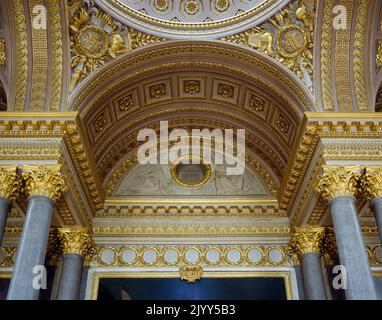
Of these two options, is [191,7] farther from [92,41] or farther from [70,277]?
[70,277]

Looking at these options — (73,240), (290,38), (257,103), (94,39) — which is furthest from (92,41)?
(73,240)

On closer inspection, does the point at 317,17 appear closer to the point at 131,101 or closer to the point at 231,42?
the point at 231,42

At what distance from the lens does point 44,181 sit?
10.6m

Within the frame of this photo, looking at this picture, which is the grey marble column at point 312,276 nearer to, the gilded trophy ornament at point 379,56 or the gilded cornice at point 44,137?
the gilded trophy ornament at point 379,56

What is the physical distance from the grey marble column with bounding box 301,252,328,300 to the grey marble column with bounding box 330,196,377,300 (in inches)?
107

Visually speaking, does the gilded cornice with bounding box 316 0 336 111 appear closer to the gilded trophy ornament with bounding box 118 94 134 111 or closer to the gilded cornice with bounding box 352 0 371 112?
the gilded cornice with bounding box 352 0 371 112

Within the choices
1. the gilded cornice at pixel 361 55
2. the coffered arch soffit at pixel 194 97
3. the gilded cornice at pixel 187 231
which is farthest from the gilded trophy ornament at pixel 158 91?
the gilded cornice at pixel 361 55

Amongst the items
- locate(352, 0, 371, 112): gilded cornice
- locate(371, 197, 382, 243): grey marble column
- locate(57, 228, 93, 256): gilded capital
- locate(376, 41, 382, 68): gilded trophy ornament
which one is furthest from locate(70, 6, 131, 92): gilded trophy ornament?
locate(371, 197, 382, 243): grey marble column

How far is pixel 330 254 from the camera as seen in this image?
43.2ft

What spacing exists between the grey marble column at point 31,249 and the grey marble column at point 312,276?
275 inches

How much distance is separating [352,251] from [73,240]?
745 cm

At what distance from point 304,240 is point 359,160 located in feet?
10.3
